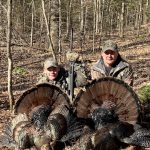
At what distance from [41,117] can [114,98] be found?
1209mm

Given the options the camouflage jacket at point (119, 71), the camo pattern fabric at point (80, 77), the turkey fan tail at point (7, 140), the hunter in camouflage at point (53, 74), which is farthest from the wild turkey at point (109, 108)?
the turkey fan tail at point (7, 140)

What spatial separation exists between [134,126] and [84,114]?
903 mm

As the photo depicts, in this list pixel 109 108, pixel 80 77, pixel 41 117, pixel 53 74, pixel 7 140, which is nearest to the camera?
pixel 41 117

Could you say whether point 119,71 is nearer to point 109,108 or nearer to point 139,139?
point 109,108

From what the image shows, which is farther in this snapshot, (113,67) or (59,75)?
(59,75)

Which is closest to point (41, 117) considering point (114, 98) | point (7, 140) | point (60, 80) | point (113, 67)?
point (7, 140)

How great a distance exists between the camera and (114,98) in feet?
22.9

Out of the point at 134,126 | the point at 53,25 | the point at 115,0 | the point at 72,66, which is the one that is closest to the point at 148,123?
the point at 134,126

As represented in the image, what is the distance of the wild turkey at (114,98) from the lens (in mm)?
6840

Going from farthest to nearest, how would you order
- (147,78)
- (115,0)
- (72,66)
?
(115,0), (147,78), (72,66)

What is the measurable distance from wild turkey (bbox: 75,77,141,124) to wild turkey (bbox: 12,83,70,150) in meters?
0.43

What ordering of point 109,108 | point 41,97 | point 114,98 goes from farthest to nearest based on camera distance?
1. point 41,97
2. point 114,98
3. point 109,108

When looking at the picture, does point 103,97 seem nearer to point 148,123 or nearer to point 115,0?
point 148,123

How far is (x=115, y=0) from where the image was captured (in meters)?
40.4
